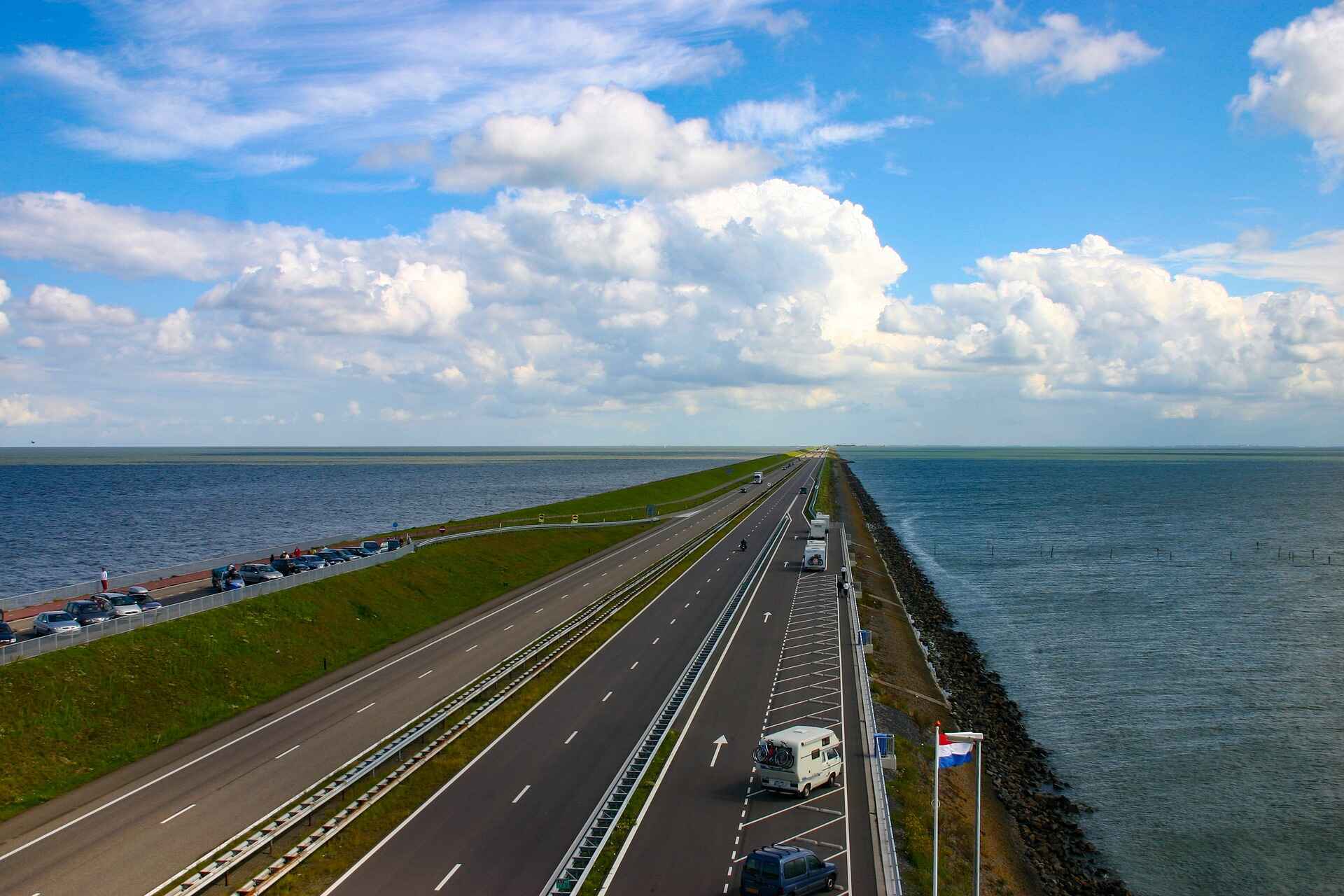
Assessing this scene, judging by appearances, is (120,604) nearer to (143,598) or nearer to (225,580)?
(143,598)

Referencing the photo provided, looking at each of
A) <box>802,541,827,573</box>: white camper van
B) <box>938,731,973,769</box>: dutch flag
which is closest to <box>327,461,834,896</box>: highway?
<box>938,731,973,769</box>: dutch flag

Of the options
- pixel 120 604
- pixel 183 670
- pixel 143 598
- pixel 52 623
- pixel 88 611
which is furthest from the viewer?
pixel 143 598

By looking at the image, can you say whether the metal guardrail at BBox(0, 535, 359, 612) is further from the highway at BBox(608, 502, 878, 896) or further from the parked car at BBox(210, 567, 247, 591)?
the highway at BBox(608, 502, 878, 896)

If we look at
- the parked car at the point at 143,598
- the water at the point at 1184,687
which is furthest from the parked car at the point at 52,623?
the water at the point at 1184,687

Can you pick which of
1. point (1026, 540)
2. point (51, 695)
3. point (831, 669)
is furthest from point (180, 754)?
point (1026, 540)

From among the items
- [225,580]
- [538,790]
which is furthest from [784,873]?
[225,580]

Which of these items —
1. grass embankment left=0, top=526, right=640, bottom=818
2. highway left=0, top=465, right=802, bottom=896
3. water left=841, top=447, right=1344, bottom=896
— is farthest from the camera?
water left=841, top=447, right=1344, bottom=896

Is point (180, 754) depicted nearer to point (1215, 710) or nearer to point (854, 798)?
point (854, 798)
